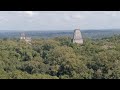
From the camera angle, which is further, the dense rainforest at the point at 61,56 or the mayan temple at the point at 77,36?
the mayan temple at the point at 77,36

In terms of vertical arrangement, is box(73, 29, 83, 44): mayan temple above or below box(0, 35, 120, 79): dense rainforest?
above

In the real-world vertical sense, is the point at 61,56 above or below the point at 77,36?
below

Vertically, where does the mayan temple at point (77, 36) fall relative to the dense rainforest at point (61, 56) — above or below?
above

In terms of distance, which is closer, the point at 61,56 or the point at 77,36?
the point at 61,56

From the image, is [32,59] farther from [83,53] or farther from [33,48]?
[83,53]

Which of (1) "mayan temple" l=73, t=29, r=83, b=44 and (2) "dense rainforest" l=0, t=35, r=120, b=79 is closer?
(2) "dense rainforest" l=0, t=35, r=120, b=79
